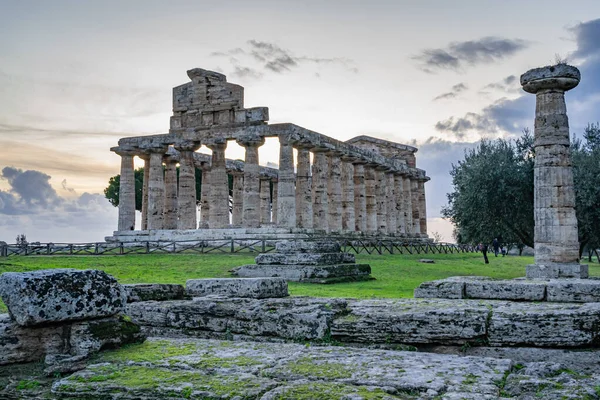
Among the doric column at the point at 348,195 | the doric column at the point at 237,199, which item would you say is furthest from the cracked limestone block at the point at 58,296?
the doric column at the point at 237,199

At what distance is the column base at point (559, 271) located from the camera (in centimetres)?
1870

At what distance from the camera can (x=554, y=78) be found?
18.8 metres

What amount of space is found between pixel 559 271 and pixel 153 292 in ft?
47.4

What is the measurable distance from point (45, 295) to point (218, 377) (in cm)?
209

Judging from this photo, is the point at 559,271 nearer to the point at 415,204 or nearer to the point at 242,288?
the point at 242,288

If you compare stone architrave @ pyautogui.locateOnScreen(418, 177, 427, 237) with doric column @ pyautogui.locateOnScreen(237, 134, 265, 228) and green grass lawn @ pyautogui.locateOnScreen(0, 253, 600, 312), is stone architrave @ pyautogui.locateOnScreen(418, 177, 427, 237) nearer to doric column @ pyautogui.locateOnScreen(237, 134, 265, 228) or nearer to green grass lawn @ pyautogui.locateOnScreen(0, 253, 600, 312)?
doric column @ pyautogui.locateOnScreen(237, 134, 265, 228)

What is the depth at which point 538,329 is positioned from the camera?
6.23 meters

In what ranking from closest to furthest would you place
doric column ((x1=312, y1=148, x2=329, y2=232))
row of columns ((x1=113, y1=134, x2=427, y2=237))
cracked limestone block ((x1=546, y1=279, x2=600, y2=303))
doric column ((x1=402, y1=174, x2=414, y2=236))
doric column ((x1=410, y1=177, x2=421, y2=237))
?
cracked limestone block ((x1=546, y1=279, x2=600, y2=303)), row of columns ((x1=113, y1=134, x2=427, y2=237)), doric column ((x1=312, y1=148, x2=329, y2=232)), doric column ((x1=402, y1=174, x2=414, y2=236)), doric column ((x1=410, y1=177, x2=421, y2=237))

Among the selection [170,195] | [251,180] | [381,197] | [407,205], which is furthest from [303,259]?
[407,205]

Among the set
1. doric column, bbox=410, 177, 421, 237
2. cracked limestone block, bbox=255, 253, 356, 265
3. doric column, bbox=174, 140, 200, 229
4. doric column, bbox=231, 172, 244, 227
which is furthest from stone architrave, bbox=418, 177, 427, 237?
cracked limestone block, bbox=255, 253, 356, 265

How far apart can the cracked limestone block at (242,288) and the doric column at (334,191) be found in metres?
35.6

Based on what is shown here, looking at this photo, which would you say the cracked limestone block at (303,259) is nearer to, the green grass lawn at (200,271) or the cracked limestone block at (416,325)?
the green grass lawn at (200,271)

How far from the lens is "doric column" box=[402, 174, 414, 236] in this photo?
56281mm

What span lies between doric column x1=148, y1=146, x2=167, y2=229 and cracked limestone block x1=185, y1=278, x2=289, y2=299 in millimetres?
33099
